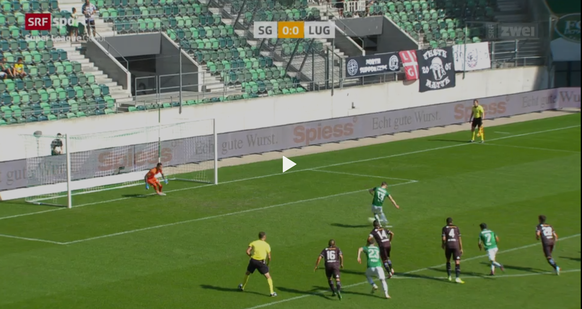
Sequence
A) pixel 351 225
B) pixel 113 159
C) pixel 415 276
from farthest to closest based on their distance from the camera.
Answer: pixel 113 159 → pixel 351 225 → pixel 415 276

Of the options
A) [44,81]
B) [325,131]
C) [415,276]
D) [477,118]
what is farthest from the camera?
[325,131]

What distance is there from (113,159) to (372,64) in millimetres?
18500

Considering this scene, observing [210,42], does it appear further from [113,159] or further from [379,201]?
[379,201]

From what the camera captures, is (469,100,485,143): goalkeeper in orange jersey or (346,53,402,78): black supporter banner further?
(346,53,402,78): black supporter banner

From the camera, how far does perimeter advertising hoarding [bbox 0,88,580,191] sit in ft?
124

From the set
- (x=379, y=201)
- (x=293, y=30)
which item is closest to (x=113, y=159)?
(x=379, y=201)

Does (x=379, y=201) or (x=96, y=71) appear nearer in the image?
(x=379, y=201)

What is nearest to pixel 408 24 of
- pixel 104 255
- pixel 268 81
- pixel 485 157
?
pixel 268 81

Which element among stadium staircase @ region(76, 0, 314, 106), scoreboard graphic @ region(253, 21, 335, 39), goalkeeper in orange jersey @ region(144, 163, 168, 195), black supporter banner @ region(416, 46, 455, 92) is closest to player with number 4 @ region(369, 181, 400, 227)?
goalkeeper in orange jersey @ region(144, 163, 168, 195)

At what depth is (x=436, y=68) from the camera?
181ft

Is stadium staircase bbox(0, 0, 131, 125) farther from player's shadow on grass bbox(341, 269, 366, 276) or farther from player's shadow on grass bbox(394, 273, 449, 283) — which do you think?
player's shadow on grass bbox(394, 273, 449, 283)

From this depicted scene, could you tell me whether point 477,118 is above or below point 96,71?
below

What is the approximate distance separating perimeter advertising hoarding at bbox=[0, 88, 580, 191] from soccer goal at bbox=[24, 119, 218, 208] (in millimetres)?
50
